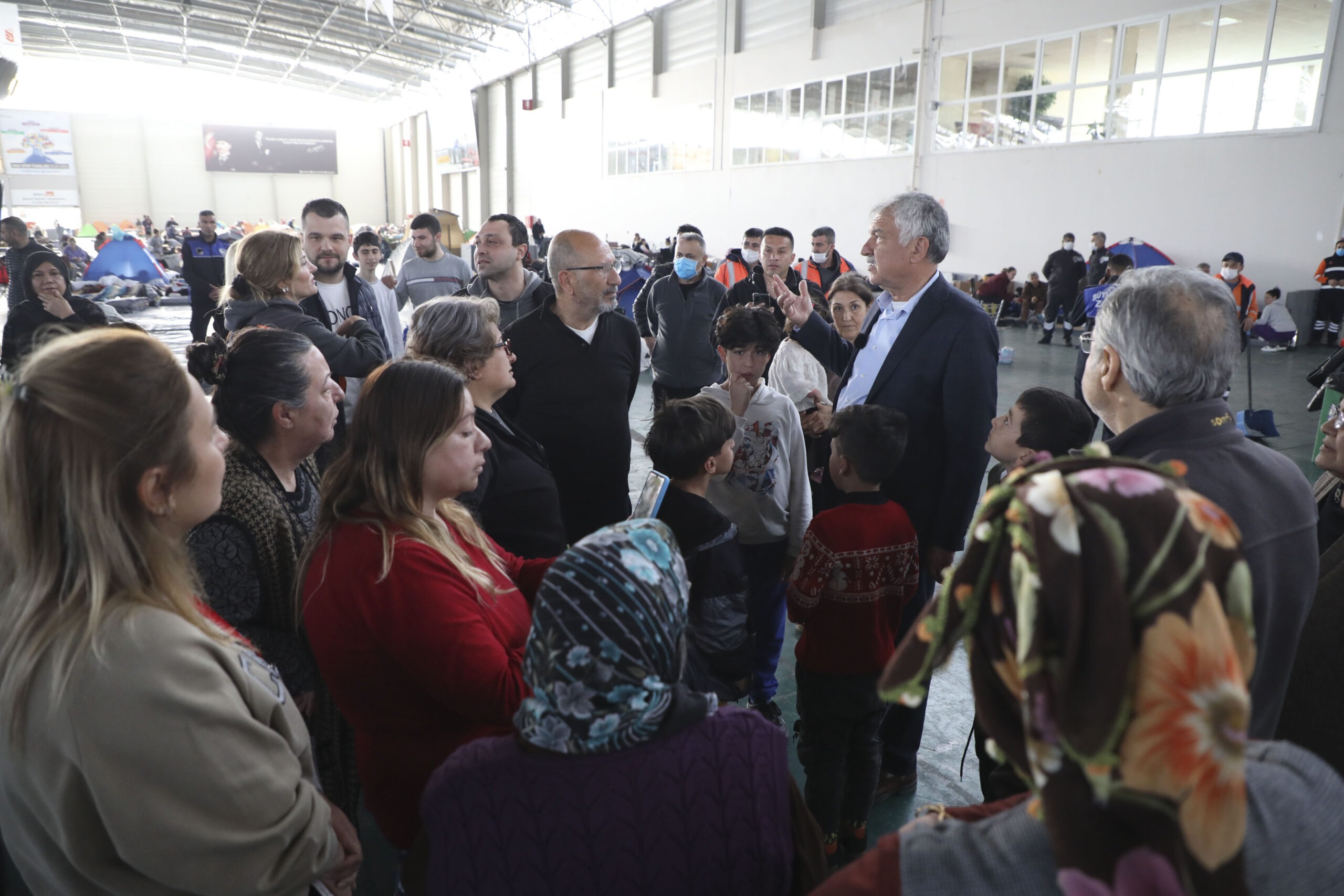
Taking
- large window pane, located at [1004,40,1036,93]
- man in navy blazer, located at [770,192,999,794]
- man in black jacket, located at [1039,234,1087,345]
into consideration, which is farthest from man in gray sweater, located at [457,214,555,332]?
large window pane, located at [1004,40,1036,93]

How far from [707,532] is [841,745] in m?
0.68

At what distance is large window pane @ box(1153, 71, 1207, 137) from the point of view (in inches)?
420

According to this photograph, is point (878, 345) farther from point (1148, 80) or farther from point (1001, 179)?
point (1001, 179)

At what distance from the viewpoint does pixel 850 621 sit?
6.68 feet

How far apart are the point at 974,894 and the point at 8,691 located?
1085 mm

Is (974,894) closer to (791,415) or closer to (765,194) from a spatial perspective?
(791,415)

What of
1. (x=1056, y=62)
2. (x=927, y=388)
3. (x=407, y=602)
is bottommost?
(x=407, y=602)

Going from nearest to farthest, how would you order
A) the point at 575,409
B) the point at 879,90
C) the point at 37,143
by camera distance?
the point at 575,409, the point at 879,90, the point at 37,143

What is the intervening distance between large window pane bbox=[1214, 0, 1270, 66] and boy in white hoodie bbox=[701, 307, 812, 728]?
37.0ft

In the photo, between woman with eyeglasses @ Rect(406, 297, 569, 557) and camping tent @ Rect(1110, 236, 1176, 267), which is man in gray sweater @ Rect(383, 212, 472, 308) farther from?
camping tent @ Rect(1110, 236, 1176, 267)

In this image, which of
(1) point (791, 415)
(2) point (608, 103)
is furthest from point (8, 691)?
(2) point (608, 103)

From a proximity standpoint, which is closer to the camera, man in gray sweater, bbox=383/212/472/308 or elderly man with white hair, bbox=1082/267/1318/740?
elderly man with white hair, bbox=1082/267/1318/740

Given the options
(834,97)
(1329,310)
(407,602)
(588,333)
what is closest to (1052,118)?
(834,97)

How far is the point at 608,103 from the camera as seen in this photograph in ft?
70.5
